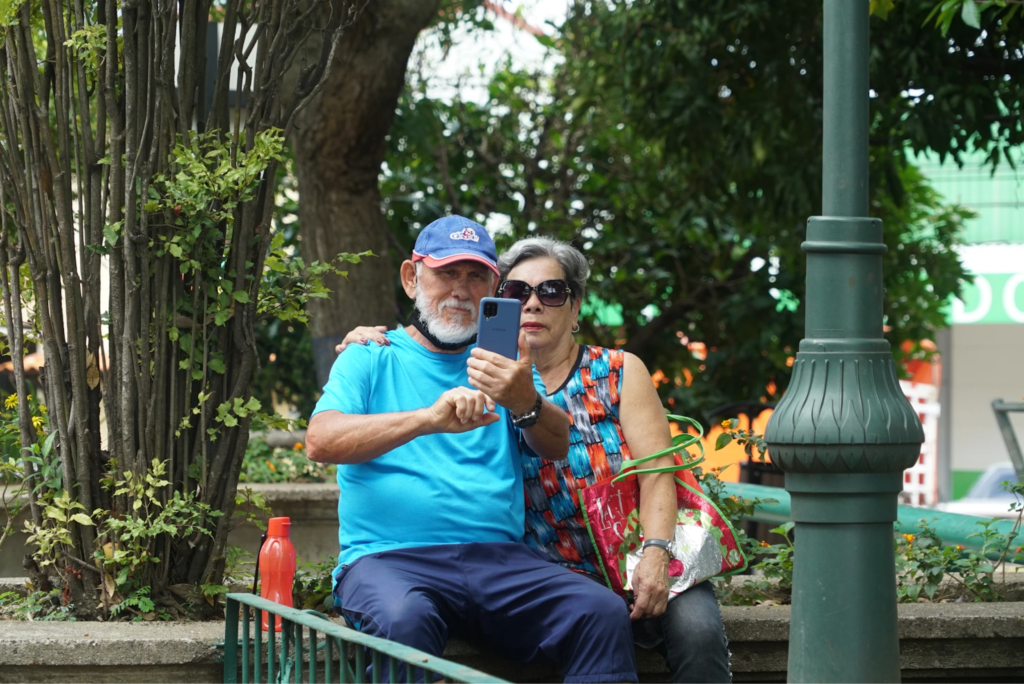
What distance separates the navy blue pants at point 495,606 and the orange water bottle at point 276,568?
197mm

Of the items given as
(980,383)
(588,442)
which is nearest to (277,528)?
(588,442)

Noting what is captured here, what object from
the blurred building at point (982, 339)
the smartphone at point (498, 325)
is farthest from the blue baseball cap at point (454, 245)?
the blurred building at point (982, 339)

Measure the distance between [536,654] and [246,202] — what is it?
167cm

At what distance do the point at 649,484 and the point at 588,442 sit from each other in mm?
230

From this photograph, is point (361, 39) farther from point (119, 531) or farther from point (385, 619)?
point (385, 619)

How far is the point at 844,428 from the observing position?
2.39 metres

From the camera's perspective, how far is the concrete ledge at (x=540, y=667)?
9.93 feet

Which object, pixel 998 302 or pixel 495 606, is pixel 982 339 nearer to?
pixel 998 302

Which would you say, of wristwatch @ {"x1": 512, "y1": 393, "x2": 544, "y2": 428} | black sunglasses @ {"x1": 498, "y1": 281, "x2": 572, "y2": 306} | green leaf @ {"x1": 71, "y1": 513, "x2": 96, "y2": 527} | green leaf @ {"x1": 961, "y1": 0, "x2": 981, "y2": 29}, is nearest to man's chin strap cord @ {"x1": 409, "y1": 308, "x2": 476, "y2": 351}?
black sunglasses @ {"x1": 498, "y1": 281, "x2": 572, "y2": 306}

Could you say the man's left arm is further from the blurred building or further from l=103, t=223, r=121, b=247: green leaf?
the blurred building

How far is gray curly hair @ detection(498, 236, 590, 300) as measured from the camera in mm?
3619

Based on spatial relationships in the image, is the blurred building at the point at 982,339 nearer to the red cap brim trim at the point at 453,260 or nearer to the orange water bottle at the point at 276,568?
the red cap brim trim at the point at 453,260

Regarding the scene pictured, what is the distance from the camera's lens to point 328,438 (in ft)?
10.1

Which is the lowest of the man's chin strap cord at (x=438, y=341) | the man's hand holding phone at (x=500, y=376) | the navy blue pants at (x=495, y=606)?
the navy blue pants at (x=495, y=606)
